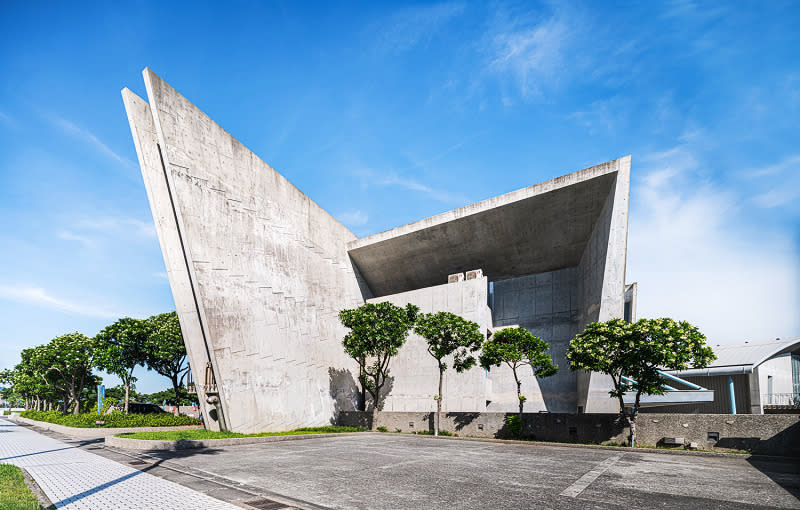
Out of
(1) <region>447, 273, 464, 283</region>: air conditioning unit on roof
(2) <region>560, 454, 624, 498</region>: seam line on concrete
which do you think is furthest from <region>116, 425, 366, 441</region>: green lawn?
(2) <region>560, 454, 624, 498</region>: seam line on concrete

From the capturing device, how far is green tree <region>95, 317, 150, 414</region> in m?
32.5

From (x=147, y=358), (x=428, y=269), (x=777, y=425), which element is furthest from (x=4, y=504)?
(x=147, y=358)

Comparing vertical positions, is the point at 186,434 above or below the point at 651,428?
below

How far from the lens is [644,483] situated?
964 centimetres

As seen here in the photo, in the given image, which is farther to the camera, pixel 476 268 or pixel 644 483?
pixel 476 268

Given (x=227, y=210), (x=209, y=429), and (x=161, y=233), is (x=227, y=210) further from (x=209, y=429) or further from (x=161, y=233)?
(x=209, y=429)

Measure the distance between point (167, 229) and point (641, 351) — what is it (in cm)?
2184

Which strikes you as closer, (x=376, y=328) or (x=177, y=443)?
(x=177, y=443)

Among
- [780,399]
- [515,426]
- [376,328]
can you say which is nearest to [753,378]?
[780,399]

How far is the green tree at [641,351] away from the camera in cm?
1627

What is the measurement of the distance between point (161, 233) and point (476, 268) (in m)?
20.7

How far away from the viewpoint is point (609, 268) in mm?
22797

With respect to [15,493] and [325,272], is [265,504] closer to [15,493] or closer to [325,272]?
[15,493]

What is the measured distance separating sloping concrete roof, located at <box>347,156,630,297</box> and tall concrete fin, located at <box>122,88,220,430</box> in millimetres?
13849
